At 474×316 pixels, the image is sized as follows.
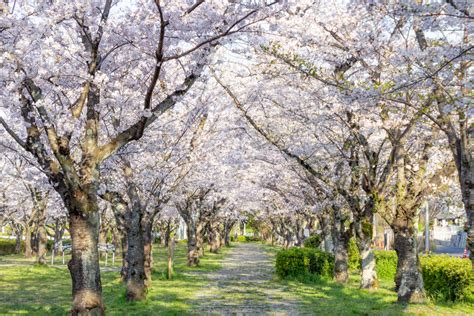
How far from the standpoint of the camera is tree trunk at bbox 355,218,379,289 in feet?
58.4

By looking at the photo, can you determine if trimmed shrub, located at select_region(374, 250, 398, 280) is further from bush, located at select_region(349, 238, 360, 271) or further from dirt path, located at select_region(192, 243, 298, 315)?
dirt path, located at select_region(192, 243, 298, 315)

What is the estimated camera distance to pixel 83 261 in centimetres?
884

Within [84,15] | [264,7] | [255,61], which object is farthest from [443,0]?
[255,61]

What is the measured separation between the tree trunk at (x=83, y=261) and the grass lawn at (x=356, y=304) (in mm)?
7168

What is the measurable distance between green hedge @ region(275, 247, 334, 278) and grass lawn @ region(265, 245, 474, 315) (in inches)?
140

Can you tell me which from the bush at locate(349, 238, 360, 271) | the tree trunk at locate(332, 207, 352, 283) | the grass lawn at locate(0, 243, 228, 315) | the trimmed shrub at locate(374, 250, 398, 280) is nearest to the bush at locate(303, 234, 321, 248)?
the bush at locate(349, 238, 360, 271)

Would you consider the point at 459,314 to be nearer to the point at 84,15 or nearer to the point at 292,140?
the point at 292,140

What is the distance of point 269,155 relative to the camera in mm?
25969

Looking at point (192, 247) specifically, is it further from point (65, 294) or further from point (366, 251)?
point (366, 251)

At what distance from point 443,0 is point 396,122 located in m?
7.53

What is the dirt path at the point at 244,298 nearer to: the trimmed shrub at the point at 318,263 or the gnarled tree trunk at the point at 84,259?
the trimmed shrub at the point at 318,263

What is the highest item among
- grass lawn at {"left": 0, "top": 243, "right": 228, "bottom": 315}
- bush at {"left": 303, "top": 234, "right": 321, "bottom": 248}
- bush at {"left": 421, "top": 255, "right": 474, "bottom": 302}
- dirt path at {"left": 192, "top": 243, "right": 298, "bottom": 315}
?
bush at {"left": 303, "top": 234, "right": 321, "bottom": 248}

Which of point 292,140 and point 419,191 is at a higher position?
point 292,140

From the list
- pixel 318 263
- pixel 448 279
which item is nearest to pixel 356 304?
pixel 448 279
